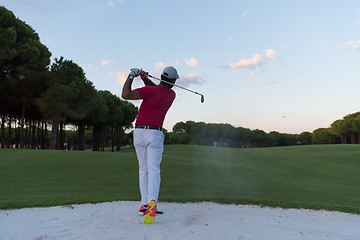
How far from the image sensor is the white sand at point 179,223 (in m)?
4.16

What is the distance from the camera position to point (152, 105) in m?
4.92

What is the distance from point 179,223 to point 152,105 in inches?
79.3

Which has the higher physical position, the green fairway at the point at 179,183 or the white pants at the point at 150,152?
the white pants at the point at 150,152

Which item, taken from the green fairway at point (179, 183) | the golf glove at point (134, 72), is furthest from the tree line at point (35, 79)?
the golf glove at point (134, 72)

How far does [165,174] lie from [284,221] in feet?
23.3

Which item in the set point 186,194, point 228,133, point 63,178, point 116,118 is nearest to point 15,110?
point 116,118

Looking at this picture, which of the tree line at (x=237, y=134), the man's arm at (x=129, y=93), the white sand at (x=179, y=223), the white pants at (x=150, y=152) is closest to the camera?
the white sand at (x=179, y=223)

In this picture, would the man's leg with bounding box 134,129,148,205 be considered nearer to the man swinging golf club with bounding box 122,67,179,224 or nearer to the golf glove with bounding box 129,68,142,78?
the man swinging golf club with bounding box 122,67,179,224

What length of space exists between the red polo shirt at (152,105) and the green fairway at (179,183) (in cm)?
306

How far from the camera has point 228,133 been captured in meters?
86.2

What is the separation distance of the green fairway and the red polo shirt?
120 inches

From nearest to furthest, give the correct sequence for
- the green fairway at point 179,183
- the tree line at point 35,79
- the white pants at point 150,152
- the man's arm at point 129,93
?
the man's arm at point 129,93 → the white pants at point 150,152 → the green fairway at point 179,183 → the tree line at point 35,79

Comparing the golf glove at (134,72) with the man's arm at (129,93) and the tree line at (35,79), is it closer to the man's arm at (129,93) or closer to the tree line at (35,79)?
the man's arm at (129,93)

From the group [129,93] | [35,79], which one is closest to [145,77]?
[129,93]
